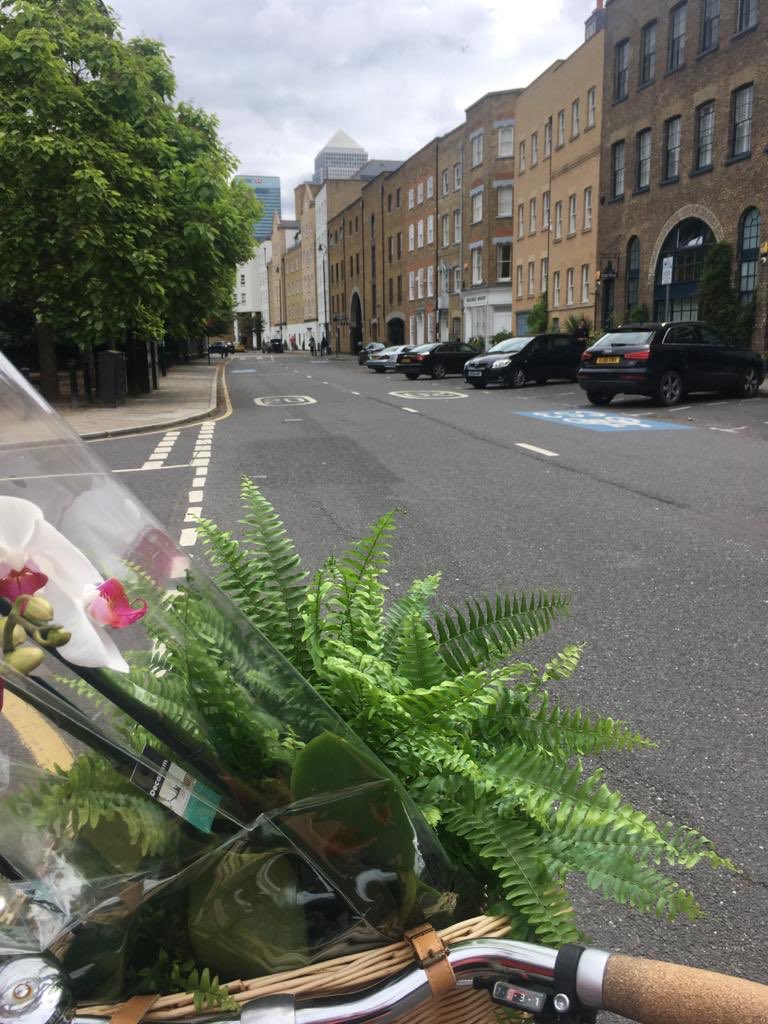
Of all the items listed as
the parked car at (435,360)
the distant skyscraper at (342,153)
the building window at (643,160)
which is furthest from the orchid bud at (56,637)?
the distant skyscraper at (342,153)

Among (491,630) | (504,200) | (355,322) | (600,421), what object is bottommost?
(600,421)

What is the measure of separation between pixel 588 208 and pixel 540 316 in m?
5.46

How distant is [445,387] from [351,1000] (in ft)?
89.9

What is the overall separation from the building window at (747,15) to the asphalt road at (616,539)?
16319 millimetres

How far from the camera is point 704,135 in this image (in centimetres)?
2809

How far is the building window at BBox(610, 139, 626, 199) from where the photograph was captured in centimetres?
3303

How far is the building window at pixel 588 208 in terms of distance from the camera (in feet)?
118

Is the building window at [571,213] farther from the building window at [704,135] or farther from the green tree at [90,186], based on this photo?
the green tree at [90,186]

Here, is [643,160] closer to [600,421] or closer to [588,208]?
[588,208]

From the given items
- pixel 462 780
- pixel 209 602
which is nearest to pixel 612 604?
pixel 462 780

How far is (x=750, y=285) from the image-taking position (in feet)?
84.9

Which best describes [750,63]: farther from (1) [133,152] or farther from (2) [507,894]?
(2) [507,894]

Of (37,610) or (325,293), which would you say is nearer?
(37,610)

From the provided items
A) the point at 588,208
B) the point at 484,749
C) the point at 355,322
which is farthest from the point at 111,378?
the point at 355,322
